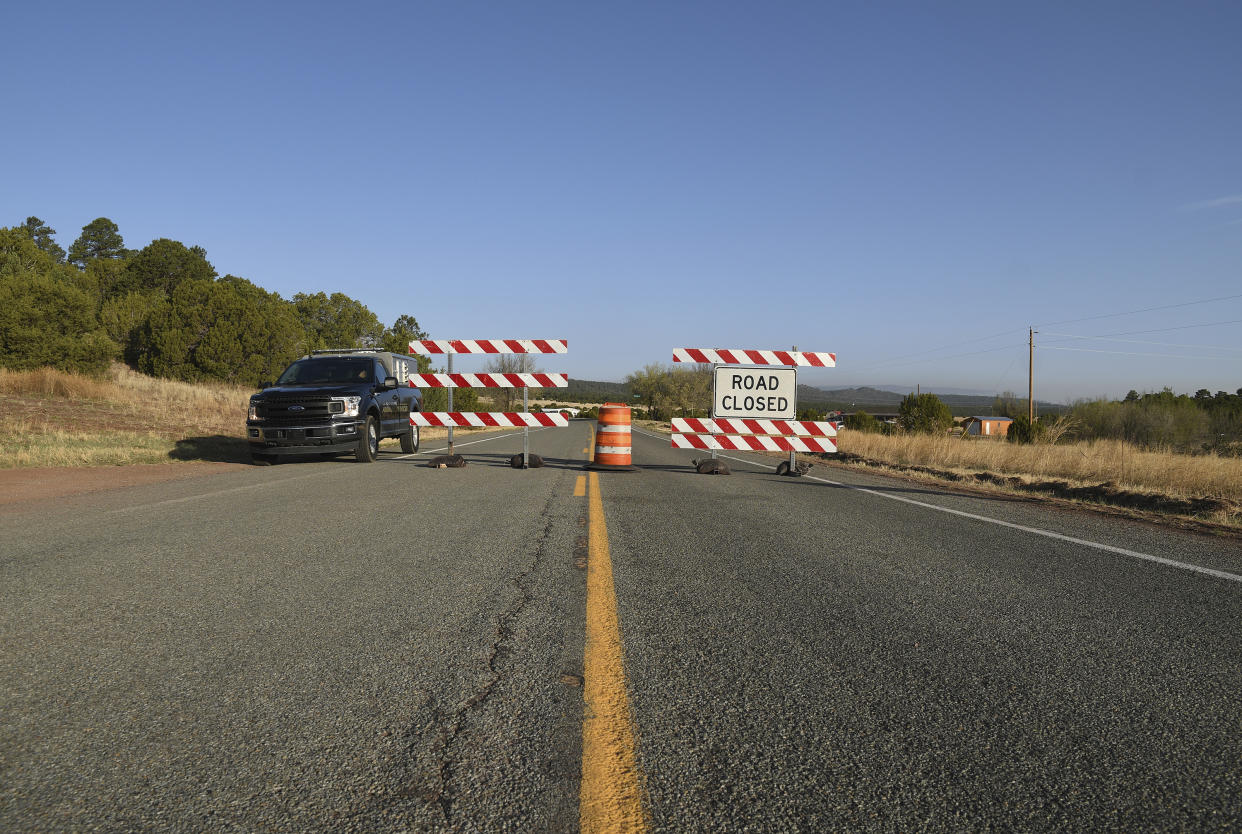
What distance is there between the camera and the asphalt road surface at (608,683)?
82.3 inches

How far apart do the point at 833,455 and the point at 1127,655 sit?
17011 millimetres

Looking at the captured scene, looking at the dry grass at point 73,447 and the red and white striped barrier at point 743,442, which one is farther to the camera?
the red and white striped barrier at point 743,442

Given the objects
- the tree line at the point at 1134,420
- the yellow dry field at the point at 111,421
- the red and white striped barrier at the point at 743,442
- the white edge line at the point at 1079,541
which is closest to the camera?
the white edge line at the point at 1079,541

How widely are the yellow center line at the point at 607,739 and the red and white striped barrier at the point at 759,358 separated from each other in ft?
26.9

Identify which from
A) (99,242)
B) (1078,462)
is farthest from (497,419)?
(99,242)

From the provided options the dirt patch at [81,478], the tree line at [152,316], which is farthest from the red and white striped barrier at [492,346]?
the tree line at [152,316]

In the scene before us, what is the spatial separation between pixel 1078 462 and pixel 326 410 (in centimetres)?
1468

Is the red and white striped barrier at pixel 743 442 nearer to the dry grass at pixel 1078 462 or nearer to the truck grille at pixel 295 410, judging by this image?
the dry grass at pixel 1078 462

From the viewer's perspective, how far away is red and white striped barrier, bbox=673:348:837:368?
12.0m

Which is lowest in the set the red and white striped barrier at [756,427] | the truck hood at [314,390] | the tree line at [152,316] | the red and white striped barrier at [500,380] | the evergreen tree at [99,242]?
the red and white striped barrier at [756,427]

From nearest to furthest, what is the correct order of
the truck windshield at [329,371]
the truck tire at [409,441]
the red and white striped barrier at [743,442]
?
the red and white striped barrier at [743,442] < the truck windshield at [329,371] < the truck tire at [409,441]

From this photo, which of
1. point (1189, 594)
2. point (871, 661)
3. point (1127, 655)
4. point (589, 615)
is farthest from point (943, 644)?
point (1189, 594)

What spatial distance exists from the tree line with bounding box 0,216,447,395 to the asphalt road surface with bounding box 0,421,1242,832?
2301 cm

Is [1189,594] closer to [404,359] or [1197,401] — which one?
[404,359]
